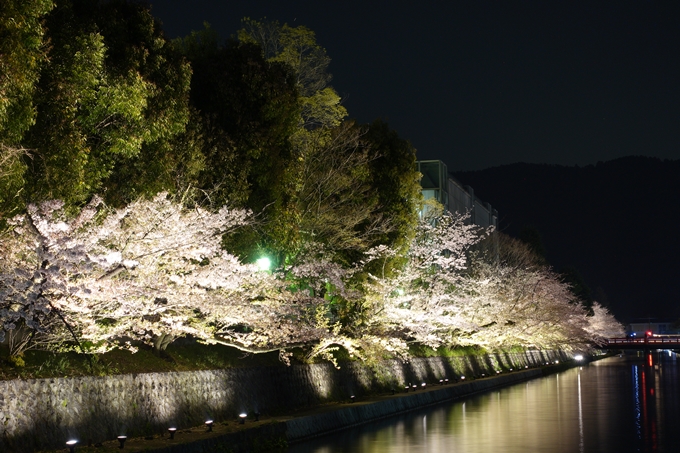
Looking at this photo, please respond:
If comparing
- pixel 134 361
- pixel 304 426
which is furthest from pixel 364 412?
pixel 134 361

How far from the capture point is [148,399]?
16594 mm

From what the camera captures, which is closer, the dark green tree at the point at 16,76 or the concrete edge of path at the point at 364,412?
the dark green tree at the point at 16,76

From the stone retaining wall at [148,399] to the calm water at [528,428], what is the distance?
246 centimetres

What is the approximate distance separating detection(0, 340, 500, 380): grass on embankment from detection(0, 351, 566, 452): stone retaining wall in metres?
0.46

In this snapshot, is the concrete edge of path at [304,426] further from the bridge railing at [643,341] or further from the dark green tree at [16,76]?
the bridge railing at [643,341]

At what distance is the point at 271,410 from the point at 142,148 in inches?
299

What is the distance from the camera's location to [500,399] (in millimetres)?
32531

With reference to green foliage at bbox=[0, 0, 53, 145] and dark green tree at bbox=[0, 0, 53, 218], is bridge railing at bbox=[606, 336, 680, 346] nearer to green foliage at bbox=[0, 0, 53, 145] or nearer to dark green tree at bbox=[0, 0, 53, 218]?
dark green tree at bbox=[0, 0, 53, 218]

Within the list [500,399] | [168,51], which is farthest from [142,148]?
[500,399]

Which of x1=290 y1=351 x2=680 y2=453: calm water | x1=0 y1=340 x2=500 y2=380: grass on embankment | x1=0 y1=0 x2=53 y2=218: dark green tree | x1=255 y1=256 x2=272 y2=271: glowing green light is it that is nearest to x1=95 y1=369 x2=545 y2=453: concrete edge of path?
x1=290 y1=351 x2=680 y2=453: calm water

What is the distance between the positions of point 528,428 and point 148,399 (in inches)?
355

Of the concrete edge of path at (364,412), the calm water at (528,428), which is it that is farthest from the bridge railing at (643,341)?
the calm water at (528,428)

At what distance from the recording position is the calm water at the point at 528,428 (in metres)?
16.5

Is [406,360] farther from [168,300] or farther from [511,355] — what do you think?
[511,355]
